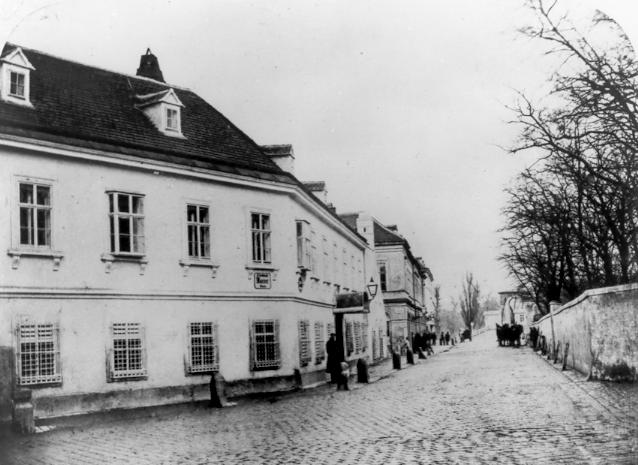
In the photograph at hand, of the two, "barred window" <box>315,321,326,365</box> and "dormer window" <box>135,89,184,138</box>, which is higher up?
"dormer window" <box>135,89,184,138</box>

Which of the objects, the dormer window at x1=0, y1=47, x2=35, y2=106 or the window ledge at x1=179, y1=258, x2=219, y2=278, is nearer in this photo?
the dormer window at x1=0, y1=47, x2=35, y2=106

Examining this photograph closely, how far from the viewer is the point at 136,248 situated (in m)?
20.6

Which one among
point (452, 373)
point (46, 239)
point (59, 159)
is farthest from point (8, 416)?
point (452, 373)

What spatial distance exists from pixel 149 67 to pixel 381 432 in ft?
66.0

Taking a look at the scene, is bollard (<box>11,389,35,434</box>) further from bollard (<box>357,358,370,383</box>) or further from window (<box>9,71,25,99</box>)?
bollard (<box>357,358,370,383</box>)

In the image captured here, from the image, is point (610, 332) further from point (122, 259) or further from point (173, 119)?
point (173, 119)

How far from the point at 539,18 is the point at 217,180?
37.0ft

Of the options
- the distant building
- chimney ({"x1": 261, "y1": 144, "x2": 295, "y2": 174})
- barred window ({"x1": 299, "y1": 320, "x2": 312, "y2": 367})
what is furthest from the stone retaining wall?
the distant building

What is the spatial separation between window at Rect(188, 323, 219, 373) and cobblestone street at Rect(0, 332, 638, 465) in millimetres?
1988

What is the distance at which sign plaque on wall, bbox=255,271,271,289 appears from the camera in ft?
78.0

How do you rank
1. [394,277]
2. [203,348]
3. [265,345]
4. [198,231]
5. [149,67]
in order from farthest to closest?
[394,277] < [149,67] < [265,345] < [198,231] < [203,348]

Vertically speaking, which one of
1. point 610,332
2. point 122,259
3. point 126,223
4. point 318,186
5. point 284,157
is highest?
point 318,186

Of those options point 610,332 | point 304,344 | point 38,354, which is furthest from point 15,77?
point 610,332

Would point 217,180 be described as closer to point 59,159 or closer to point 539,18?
point 59,159
